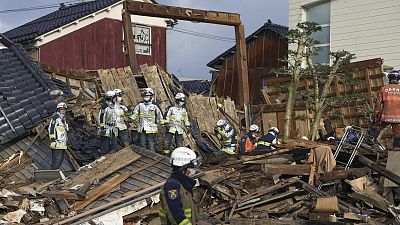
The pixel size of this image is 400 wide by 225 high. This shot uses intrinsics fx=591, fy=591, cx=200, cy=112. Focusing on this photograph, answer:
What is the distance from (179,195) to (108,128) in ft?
24.6

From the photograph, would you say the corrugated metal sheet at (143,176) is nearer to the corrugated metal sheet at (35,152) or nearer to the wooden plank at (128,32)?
the corrugated metal sheet at (35,152)

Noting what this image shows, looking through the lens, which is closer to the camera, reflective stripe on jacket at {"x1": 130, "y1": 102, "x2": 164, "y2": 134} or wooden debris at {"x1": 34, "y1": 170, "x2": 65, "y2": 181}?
wooden debris at {"x1": 34, "y1": 170, "x2": 65, "y2": 181}

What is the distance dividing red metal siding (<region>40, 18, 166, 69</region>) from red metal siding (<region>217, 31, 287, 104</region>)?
15.1 feet

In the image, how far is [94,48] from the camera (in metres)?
29.8

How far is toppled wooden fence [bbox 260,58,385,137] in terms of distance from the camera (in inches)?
664

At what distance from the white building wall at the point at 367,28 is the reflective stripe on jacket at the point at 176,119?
7.51 m

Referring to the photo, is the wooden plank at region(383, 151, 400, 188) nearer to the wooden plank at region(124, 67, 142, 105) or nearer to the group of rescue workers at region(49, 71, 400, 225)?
the group of rescue workers at region(49, 71, 400, 225)

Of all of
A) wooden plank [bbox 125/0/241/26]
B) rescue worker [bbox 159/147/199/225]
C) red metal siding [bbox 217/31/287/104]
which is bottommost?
rescue worker [bbox 159/147/199/225]

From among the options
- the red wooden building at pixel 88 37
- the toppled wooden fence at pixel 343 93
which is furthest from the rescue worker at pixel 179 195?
the red wooden building at pixel 88 37

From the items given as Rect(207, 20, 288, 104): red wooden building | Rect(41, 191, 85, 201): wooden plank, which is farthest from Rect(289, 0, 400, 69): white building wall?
Rect(41, 191, 85, 201): wooden plank

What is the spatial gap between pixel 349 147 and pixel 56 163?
244 inches

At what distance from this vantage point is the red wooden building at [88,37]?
27734mm

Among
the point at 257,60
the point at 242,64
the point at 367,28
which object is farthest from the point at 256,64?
the point at 367,28

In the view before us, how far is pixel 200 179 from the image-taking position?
36.1ft
